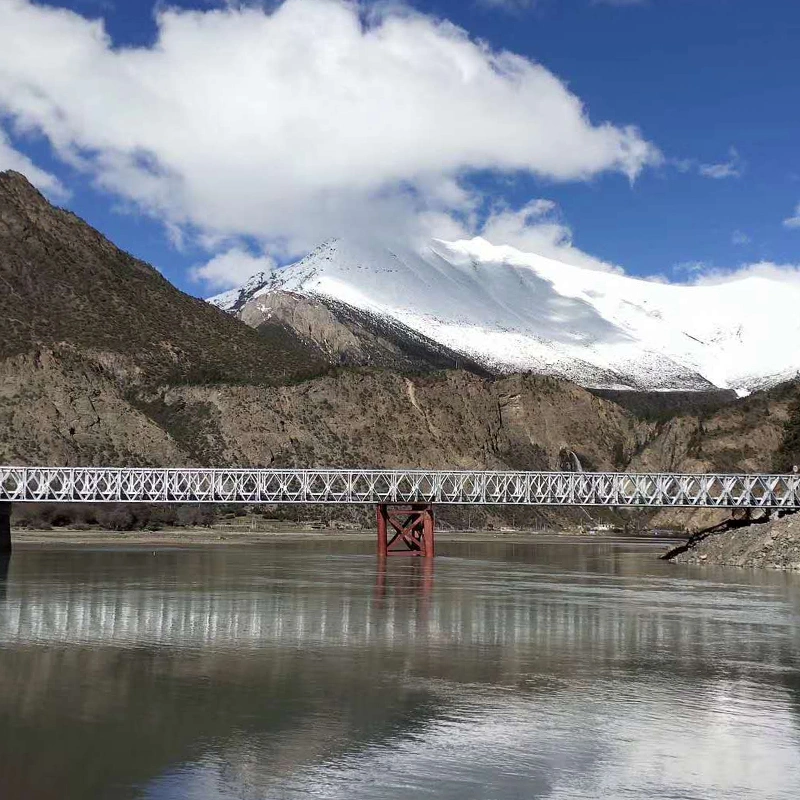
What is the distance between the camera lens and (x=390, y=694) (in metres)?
24.6

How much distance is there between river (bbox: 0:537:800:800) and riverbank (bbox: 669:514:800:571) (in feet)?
98.2

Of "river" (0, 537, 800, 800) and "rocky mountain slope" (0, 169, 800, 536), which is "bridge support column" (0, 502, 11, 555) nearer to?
"river" (0, 537, 800, 800)

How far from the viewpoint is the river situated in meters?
17.5

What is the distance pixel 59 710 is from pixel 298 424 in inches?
5589

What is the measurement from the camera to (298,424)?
16362 centimetres

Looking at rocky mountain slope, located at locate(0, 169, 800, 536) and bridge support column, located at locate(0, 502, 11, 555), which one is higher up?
rocky mountain slope, located at locate(0, 169, 800, 536)

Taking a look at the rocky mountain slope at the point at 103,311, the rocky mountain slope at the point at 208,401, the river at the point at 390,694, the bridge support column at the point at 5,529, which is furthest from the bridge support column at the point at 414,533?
the rocky mountain slope at the point at 103,311

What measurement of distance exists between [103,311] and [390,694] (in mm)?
151824

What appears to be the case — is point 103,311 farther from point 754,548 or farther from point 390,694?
point 390,694

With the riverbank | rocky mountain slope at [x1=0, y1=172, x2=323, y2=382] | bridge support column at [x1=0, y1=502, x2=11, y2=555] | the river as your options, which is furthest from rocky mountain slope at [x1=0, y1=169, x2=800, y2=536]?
the river

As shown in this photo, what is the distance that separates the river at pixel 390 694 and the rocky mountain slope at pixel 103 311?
110 metres

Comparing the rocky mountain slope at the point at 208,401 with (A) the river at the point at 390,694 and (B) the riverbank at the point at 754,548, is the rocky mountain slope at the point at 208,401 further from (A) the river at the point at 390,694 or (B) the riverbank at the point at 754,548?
(A) the river at the point at 390,694

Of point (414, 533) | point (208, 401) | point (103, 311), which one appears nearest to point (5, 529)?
point (414, 533)

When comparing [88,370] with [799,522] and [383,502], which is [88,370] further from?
[799,522]
